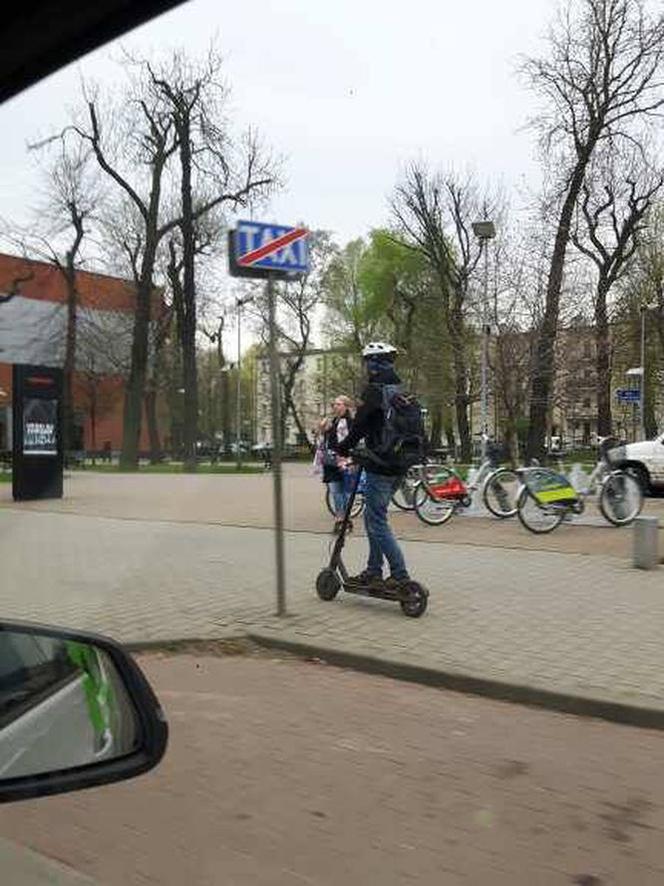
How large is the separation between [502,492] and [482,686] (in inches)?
340

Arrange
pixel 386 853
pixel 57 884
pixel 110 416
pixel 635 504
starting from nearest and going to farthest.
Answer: pixel 57 884 < pixel 386 853 < pixel 635 504 < pixel 110 416

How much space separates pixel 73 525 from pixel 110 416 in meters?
49.7

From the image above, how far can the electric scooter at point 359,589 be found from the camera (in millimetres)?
7188

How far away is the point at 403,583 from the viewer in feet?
23.7

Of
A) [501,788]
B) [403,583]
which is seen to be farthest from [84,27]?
[403,583]

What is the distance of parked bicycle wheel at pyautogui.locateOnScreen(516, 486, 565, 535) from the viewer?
12297 mm

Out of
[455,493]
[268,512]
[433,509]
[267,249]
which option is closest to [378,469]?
[267,249]

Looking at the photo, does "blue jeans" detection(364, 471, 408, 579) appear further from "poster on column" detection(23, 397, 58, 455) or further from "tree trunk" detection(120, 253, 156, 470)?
"tree trunk" detection(120, 253, 156, 470)

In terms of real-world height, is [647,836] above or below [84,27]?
below

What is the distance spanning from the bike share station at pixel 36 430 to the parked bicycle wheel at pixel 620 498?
1138cm

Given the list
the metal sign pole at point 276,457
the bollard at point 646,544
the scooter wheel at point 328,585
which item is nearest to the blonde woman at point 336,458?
the bollard at point 646,544

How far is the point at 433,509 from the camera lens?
13.6 m

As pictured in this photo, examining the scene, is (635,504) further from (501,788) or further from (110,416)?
(110,416)

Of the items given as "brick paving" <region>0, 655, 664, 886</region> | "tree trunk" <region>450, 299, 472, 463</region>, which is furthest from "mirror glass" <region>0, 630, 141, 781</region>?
"tree trunk" <region>450, 299, 472, 463</region>
